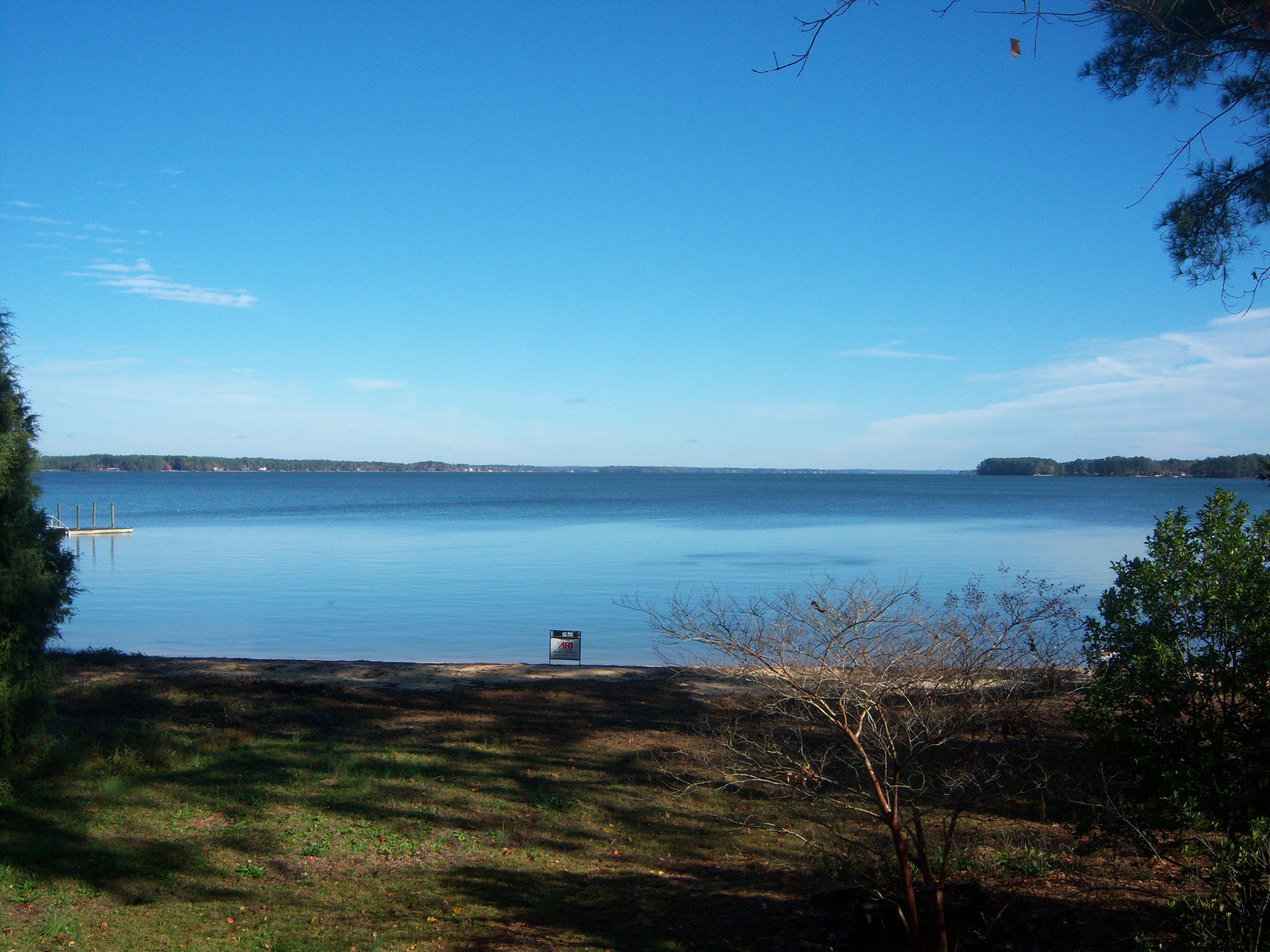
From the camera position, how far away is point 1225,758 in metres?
4.93

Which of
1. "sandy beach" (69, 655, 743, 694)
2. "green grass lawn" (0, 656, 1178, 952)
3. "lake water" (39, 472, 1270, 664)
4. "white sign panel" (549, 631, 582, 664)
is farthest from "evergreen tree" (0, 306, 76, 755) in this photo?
"lake water" (39, 472, 1270, 664)

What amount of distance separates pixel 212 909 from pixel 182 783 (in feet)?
9.12

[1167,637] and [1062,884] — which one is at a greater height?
[1167,637]

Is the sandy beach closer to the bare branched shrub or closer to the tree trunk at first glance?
the bare branched shrub

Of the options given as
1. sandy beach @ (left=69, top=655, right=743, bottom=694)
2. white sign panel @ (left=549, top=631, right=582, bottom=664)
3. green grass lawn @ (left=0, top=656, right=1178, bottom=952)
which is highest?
white sign panel @ (left=549, top=631, right=582, bottom=664)

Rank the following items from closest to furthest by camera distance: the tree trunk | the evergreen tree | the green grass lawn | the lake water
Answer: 1. the tree trunk
2. the green grass lawn
3. the evergreen tree
4. the lake water

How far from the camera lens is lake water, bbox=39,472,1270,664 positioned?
1950 centimetres

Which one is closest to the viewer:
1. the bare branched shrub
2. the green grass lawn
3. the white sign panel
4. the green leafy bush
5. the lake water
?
the green leafy bush

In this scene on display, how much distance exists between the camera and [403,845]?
8.09 meters

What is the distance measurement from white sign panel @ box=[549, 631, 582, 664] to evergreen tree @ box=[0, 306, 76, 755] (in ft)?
24.0

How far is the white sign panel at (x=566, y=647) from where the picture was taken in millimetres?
14562

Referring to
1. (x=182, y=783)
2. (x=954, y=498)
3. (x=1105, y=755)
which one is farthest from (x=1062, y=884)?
(x=954, y=498)

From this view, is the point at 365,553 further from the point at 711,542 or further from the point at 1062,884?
the point at 1062,884

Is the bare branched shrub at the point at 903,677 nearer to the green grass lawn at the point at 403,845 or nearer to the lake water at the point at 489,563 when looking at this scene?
the green grass lawn at the point at 403,845
